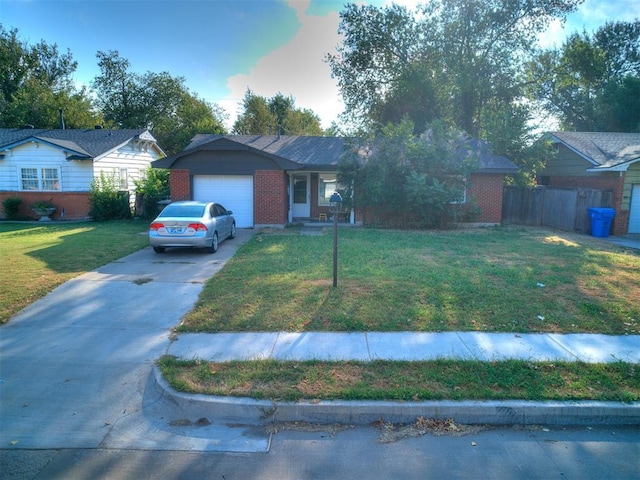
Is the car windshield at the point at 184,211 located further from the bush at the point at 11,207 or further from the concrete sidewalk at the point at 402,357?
the bush at the point at 11,207

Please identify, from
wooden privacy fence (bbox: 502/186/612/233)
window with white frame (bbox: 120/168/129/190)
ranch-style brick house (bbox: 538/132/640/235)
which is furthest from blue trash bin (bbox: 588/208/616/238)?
window with white frame (bbox: 120/168/129/190)

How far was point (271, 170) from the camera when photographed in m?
17.3

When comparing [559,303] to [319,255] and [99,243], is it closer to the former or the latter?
[319,255]

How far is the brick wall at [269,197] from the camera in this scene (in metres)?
17.3

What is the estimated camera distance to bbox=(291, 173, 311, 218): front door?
67.0 ft

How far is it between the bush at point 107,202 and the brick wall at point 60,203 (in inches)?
25.5

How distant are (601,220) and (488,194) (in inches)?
171

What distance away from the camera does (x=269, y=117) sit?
4078 cm

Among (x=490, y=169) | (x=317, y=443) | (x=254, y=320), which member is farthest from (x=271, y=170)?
(x=317, y=443)

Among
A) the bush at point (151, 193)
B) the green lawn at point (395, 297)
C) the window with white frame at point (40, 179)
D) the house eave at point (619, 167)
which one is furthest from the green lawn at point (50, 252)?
the house eave at point (619, 167)

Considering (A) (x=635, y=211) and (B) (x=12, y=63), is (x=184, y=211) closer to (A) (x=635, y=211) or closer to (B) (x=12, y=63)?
(A) (x=635, y=211)

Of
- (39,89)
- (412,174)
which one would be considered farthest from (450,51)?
(39,89)

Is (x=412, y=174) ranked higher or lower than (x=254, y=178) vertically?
higher

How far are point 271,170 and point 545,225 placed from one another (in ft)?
42.1
